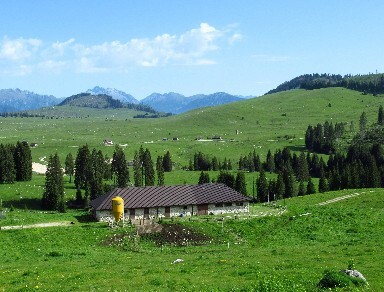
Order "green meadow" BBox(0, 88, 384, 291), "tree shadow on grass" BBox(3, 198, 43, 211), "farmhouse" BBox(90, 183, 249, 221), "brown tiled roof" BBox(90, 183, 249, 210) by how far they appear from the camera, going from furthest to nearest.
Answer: "tree shadow on grass" BBox(3, 198, 43, 211), "brown tiled roof" BBox(90, 183, 249, 210), "farmhouse" BBox(90, 183, 249, 221), "green meadow" BBox(0, 88, 384, 291)

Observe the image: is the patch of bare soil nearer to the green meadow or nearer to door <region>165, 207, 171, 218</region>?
the green meadow

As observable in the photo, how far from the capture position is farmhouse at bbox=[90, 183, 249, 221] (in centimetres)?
7081

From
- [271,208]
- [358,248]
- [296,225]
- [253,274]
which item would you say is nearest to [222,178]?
[271,208]

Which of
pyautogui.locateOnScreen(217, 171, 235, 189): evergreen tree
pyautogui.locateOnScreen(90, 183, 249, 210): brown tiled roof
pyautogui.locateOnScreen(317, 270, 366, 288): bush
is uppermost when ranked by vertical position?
pyautogui.locateOnScreen(317, 270, 366, 288): bush

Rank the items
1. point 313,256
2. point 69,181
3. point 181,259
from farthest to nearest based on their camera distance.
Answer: point 69,181
point 181,259
point 313,256

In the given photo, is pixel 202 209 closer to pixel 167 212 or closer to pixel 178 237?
pixel 167 212

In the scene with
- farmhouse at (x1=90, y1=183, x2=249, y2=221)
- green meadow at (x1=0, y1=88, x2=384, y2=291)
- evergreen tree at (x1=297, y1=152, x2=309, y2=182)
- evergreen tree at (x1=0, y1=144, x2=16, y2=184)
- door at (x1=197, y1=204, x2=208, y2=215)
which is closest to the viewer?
green meadow at (x1=0, y1=88, x2=384, y2=291)

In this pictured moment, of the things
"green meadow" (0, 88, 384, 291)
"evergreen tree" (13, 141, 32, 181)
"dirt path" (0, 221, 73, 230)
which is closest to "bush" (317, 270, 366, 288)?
"green meadow" (0, 88, 384, 291)

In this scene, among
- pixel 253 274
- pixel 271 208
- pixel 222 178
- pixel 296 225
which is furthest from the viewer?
pixel 222 178

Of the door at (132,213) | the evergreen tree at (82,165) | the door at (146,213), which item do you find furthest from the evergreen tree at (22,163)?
the door at (146,213)

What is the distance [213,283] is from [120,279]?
660 cm

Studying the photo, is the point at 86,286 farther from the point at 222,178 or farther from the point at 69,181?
the point at 69,181

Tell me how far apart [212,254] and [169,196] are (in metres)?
29.8

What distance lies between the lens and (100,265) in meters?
38.2
